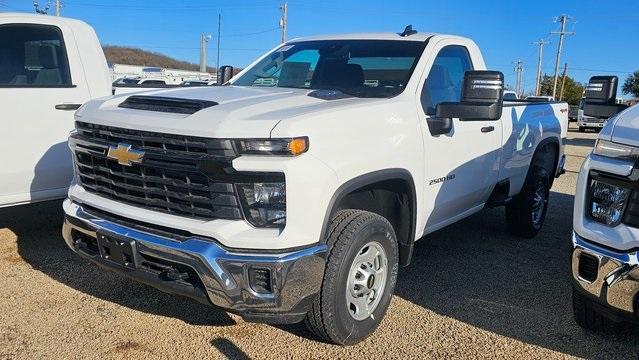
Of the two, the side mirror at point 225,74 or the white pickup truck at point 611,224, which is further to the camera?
the side mirror at point 225,74

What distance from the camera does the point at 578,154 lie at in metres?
16.0

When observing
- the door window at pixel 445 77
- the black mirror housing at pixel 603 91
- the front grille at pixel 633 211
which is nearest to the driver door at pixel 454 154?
the door window at pixel 445 77

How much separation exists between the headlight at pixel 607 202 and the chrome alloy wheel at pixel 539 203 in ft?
9.21

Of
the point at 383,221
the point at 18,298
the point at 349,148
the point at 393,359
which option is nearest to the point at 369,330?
the point at 393,359

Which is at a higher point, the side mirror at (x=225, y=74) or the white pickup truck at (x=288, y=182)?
the side mirror at (x=225, y=74)

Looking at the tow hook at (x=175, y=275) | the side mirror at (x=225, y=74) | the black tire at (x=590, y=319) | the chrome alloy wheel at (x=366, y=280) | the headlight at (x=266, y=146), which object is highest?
the side mirror at (x=225, y=74)

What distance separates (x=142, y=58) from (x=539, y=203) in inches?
3241

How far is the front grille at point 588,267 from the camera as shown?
9.61ft

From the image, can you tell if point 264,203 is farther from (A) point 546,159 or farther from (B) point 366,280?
(A) point 546,159

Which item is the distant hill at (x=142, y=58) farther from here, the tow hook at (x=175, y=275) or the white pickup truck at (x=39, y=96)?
the tow hook at (x=175, y=275)

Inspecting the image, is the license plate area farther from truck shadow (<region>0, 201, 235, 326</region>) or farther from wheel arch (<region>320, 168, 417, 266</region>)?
wheel arch (<region>320, 168, 417, 266</region>)

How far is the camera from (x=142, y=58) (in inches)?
3204

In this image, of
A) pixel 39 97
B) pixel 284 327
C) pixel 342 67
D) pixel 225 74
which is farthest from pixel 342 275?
pixel 39 97

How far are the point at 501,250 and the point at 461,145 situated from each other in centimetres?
176
